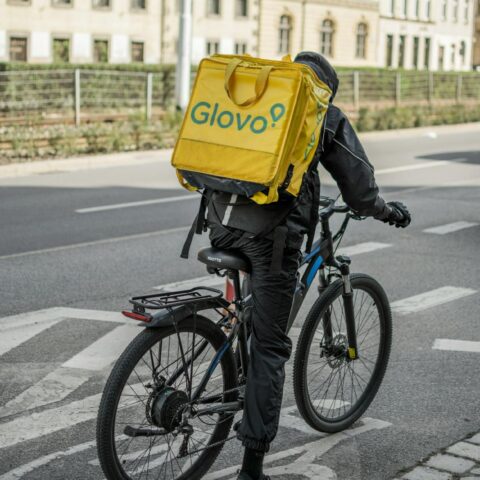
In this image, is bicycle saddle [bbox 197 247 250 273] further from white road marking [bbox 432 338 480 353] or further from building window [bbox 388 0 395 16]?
→ building window [bbox 388 0 395 16]

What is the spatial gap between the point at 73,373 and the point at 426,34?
78.0m

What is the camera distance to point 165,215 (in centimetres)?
1316

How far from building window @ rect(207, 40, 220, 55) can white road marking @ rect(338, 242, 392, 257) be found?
49395 millimetres

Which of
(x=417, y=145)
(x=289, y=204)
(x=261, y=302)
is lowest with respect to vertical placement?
(x=417, y=145)

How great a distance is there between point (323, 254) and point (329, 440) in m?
0.94

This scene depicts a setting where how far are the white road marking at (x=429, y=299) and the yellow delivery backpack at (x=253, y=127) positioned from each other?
13.5 feet

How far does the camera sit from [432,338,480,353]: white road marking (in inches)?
281

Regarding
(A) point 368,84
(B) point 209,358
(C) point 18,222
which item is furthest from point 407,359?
(A) point 368,84

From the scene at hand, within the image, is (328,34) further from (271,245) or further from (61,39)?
(271,245)

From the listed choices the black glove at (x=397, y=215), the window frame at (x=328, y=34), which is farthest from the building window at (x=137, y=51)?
the black glove at (x=397, y=215)

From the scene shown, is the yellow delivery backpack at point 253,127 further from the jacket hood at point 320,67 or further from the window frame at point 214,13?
the window frame at point 214,13

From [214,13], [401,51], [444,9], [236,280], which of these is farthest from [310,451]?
[444,9]

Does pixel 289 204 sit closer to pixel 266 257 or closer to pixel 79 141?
pixel 266 257

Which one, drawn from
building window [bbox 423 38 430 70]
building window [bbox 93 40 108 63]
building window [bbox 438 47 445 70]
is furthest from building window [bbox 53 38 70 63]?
building window [bbox 438 47 445 70]
